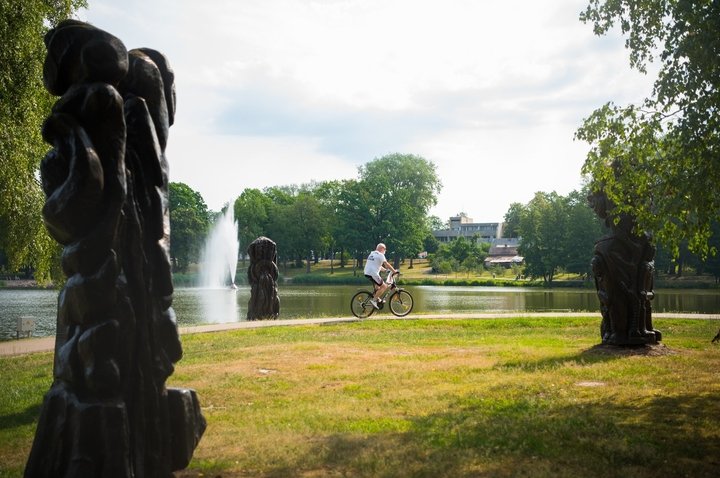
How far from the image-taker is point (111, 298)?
13.7 feet

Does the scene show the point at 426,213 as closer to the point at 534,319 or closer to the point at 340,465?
the point at 534,319

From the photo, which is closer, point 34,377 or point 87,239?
point 87,239

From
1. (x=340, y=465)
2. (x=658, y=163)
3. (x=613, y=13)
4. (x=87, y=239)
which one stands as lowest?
(x=340, y=465)

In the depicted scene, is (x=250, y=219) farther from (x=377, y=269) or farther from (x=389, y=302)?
(x=377, y=269)

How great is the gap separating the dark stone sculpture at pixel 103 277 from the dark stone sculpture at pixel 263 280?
13696 mm

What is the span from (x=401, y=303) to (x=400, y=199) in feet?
173

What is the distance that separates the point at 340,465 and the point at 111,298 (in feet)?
6.97

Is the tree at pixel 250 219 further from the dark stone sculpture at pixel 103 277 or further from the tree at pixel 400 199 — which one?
Result: the dark stone sculpture at pixel 103 277

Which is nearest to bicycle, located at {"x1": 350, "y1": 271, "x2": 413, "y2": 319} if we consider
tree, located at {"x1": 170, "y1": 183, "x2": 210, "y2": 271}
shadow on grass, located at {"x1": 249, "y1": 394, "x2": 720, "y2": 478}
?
shadow on grass, located at {"x1": 249, "y1": 394, "x2": 720, "y2": 478}

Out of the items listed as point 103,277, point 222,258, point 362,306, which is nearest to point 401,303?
point 362,306

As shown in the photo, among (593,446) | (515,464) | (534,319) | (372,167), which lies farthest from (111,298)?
(372,167)

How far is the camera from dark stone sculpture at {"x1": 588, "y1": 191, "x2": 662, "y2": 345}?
35.1ft

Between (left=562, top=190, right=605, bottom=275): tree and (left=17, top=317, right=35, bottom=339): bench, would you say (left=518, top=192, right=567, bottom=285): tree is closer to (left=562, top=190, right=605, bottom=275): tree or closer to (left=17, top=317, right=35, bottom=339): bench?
(left=562, top=190, right=605, bottom=275): tree

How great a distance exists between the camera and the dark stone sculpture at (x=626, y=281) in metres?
10.7
